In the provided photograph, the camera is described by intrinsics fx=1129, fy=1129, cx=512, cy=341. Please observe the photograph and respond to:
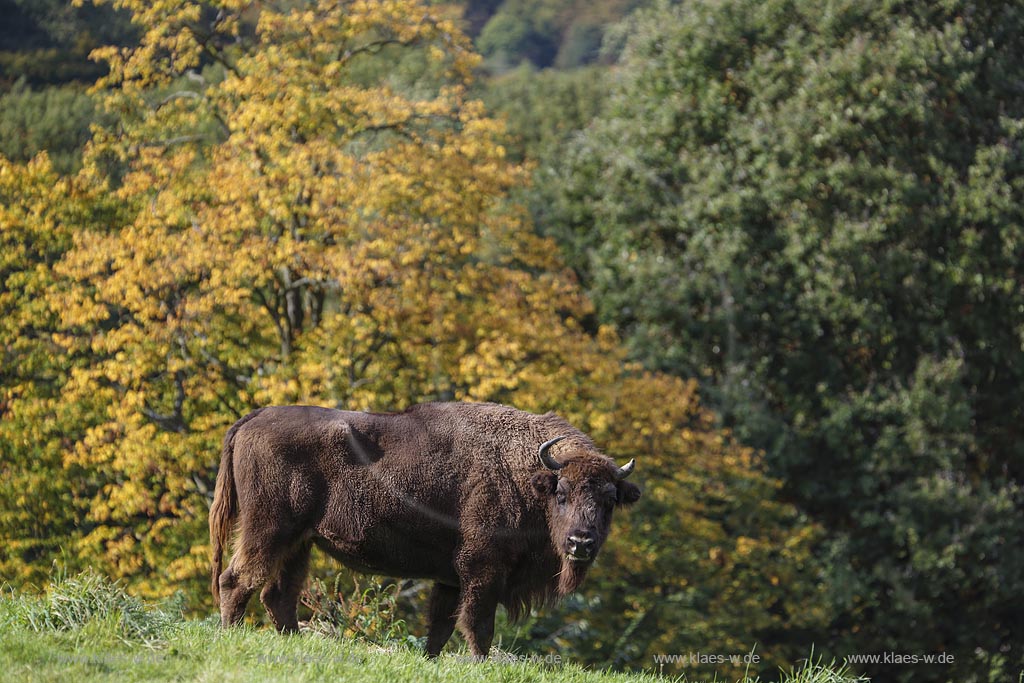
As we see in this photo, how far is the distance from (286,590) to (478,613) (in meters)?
1.68

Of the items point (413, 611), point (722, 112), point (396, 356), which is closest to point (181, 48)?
point (396, 356)

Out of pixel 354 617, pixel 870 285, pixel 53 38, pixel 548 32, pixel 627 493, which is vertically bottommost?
pixel 354 617

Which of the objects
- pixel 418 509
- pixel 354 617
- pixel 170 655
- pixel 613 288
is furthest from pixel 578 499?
pixel 613 288

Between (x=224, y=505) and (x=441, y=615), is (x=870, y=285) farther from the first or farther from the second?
(x=224, y=505)

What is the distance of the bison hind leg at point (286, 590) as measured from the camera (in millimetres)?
9500

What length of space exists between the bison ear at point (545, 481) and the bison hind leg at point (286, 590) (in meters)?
2.06

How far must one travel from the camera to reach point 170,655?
6.93m

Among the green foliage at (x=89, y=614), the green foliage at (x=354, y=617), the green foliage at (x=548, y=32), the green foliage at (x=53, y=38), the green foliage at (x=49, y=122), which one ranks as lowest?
the green foliage at (x=354, y=617)

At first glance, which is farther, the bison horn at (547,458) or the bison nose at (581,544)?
the bison horn at (547,458)

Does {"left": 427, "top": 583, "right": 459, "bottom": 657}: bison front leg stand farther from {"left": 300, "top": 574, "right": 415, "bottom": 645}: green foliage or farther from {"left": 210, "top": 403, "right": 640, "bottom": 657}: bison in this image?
{"left": 300, "top": 574, "right": 415, "bottom": 645}: green foliage

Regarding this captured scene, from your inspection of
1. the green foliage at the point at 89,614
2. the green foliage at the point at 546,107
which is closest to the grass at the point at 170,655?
the green foliage at the point at 89,614

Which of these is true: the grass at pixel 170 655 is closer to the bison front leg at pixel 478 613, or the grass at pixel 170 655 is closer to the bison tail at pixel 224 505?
the bison front leg at pixel 478 613

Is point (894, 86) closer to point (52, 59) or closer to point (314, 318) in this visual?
point (314, 318)

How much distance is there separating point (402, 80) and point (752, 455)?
20483 millimetres
